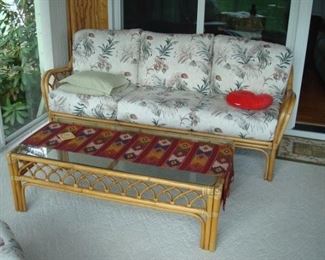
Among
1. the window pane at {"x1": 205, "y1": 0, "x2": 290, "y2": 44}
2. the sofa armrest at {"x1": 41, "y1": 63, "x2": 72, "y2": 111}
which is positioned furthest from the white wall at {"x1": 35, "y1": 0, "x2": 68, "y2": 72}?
the window pane at {"x1": 205, "y1": 0, "x2": 290, "y2": 44}

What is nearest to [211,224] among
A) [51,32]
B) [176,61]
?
[176,61]

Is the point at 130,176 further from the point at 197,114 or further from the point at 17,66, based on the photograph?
the point at 17,66

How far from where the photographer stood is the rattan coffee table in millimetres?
1940

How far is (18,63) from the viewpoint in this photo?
324 centimetres

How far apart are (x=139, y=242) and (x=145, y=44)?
1744 mm

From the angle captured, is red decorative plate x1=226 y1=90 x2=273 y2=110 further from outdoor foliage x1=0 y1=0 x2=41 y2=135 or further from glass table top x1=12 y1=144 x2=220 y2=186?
outdoor foliage x1=0 y1=0 x2=41 y2=135

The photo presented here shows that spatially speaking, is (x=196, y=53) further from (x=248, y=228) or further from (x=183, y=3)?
(x=248, y=228)

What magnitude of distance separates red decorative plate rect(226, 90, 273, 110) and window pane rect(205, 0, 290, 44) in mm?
739

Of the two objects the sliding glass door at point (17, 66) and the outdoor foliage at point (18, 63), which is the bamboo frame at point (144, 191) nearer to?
the sliding glass door at point (17, 66)

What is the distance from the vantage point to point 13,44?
3.14 metres

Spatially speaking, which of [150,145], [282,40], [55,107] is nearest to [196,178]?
[150,145]

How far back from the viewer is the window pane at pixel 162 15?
3443 mm

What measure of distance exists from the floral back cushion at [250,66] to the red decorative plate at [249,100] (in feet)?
0.41

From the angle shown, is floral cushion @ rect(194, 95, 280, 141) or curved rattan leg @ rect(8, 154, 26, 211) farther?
floral cushion @ rect(194, 95, 280, 141)
